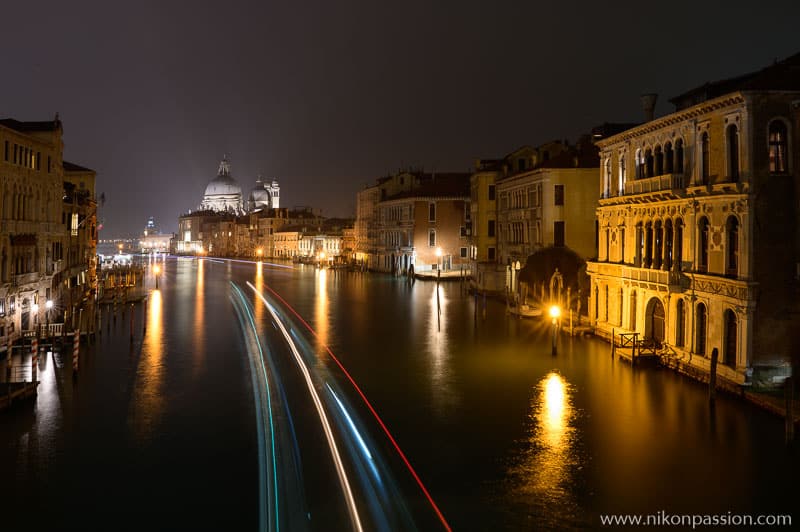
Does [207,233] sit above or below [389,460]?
above

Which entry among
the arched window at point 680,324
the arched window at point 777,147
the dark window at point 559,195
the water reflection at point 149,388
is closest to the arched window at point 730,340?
the arched window at point 680,324

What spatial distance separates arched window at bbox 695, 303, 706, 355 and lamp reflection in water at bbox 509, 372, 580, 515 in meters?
4.83

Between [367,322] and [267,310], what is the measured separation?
8584 mm

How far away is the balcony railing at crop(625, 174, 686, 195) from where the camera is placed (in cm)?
2422

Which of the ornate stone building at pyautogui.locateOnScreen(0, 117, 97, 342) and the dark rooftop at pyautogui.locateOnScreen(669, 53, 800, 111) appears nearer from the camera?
the dark rooftop at pyautogui.locateOnScreen(669, 53, 800, 111)

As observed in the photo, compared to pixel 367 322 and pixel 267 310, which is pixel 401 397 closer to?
pixel 367 322

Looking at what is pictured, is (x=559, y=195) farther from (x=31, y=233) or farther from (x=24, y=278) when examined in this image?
(x=24, y=278)

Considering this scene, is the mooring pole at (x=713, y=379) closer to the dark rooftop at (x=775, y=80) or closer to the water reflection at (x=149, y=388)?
the dark rooftop at (x=775, y=80)

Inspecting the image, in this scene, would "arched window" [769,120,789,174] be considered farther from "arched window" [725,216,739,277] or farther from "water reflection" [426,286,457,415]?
"water reflection" [426,286,457,415]

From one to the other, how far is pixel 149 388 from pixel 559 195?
27246 mm

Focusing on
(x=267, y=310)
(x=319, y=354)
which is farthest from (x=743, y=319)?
(x=267, y=310)

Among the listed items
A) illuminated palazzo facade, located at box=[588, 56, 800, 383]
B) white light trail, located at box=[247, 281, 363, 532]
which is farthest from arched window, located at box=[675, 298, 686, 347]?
white light trail, located at box=[247, 281, 363, 532]

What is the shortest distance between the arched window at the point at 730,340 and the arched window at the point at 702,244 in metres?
2.05

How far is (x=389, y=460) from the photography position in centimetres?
1515
